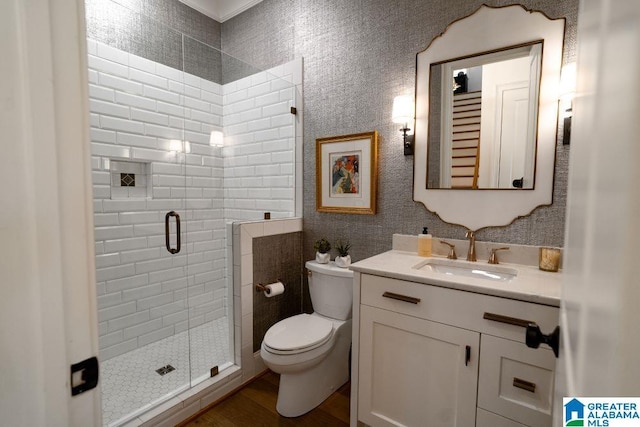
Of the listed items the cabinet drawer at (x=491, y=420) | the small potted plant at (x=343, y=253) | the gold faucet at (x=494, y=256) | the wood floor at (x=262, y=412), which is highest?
the gold faucet at (x=494, y=256)

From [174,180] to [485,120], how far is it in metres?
2.13

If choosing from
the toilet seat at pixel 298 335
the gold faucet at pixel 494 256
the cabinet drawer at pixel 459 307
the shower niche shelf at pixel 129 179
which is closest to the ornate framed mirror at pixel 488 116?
the gold faucet at pixel 494 256

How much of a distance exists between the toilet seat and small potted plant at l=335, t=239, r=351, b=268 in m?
0.38

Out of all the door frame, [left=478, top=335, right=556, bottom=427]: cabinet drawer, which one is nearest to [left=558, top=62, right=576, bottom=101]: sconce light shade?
[left=478, top=335, right=556, bottom=427]: cabinet drawer

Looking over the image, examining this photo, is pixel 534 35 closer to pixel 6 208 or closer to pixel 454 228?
pixel 454 228

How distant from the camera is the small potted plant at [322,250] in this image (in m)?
2.16

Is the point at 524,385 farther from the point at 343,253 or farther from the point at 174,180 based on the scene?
the point at 174,180

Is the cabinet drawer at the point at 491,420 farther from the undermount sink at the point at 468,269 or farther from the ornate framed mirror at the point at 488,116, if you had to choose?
the ornate framed mirror at the point at 488,116

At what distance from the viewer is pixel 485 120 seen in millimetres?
1713

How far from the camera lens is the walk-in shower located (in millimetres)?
2072

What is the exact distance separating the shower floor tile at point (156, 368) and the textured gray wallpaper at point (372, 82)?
3.16 ft

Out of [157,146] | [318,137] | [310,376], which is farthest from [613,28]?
[157,146]

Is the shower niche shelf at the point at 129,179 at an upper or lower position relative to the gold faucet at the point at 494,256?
upper

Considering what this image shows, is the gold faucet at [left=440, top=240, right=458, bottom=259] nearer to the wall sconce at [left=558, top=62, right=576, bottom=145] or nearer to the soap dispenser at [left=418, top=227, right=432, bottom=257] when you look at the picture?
the soap dispenser at [left=418, top=227, right=432, bottom=257]
